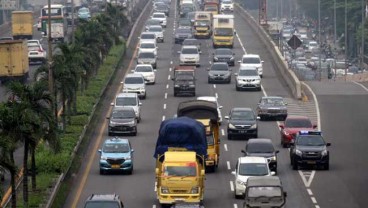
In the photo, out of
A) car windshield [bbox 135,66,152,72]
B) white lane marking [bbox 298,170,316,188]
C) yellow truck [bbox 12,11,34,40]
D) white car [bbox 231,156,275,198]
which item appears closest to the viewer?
white car [bbox 231,156,275,198]

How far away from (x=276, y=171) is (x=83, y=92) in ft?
87.7

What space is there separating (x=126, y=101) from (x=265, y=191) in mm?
30005

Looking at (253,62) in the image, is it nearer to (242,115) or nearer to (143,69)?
(143,69)

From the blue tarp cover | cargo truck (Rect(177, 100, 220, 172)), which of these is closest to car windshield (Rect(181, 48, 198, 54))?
cargo truck (Rect(177, 100, 220, 172))

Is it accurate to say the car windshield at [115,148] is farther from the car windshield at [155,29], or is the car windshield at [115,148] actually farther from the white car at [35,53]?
the car windshield at [155,29]

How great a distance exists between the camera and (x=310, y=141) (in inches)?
2490

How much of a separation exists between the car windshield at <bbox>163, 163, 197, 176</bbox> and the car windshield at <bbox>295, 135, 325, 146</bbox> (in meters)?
9.92

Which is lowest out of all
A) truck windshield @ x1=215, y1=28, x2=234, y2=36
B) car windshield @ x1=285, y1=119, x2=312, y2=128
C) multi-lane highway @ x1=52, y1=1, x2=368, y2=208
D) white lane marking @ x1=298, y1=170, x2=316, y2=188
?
white lane marking @ x1=298, y1=170, x2=316, y2=188

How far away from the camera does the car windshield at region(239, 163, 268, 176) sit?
56250mm

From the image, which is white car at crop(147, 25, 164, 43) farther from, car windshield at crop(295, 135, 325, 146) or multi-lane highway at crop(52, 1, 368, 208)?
car windshield at crop(295, 135, 325, 146)

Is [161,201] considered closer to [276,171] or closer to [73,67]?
[276,171]

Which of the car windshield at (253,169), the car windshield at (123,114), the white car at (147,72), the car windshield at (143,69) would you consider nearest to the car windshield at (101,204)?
the car windshield at (253,169)

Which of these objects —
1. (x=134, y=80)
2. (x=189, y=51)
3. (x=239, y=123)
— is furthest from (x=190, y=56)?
→ (x=239, y=123)

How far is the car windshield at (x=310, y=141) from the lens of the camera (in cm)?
6316
